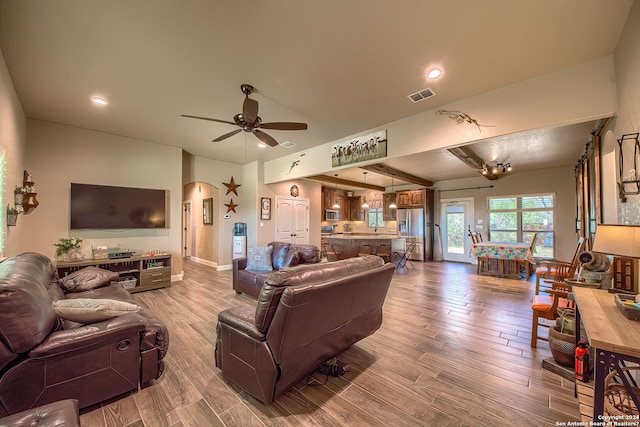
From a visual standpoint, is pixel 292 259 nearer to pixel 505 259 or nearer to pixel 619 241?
pixel 619 241

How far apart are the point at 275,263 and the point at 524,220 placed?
717 centimetres

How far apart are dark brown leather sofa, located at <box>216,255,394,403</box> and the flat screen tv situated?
162 inches

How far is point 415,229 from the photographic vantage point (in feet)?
27.7

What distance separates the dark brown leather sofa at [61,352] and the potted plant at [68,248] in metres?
2.95

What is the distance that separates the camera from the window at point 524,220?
679cm

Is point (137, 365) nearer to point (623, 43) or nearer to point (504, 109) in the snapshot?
point (504, 109)

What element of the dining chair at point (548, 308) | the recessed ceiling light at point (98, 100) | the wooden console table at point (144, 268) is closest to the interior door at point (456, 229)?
the dining chair at point (548, 308)

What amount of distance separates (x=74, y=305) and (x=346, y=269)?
209 cm

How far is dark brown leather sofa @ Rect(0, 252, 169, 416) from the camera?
1.50 m

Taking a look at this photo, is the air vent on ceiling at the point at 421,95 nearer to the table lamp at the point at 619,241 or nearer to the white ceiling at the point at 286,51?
the white ceiling at the point at 286,51

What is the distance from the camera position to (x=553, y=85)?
2711mm

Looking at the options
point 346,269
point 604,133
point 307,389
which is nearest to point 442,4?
point 346,269

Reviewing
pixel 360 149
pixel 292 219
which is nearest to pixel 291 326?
pixel 360 149

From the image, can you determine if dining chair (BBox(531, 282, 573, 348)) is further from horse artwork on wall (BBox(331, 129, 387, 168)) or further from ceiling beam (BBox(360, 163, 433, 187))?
ceiling beam (BBox(360, 163, 433, 187))
